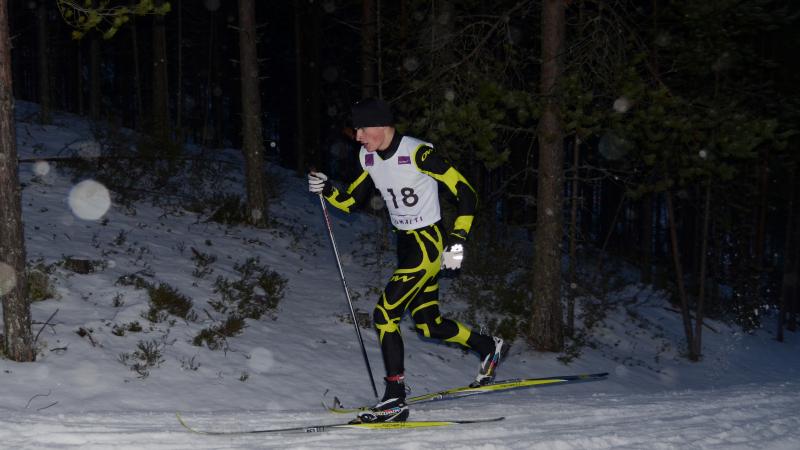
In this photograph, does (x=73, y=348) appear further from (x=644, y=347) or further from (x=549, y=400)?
(x=644, y=347)

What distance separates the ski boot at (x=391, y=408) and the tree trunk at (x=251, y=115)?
9.74m

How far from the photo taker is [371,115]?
19.2 feet

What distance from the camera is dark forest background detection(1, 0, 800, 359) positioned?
34.1 ft

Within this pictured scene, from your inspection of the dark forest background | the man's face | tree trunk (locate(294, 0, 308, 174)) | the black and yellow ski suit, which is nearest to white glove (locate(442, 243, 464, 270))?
the black and yellow ski suit

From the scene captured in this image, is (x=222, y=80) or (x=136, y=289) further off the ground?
(x=222, y=80)

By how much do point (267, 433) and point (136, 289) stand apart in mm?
5084

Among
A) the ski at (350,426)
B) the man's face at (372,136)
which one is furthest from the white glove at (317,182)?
the ski at (350,426)

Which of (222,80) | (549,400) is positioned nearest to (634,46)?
(549,400)

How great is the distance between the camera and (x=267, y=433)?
16.8 feet

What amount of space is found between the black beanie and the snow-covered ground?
2.54m

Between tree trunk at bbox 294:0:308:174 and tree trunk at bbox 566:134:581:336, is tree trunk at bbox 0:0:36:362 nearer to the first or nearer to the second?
tree trunk at bbox 566:134:581:336

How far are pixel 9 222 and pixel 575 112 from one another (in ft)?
23.8

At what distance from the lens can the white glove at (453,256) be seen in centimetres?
582

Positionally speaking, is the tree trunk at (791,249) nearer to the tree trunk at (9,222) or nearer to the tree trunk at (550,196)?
the tree trunk at (550,196)
